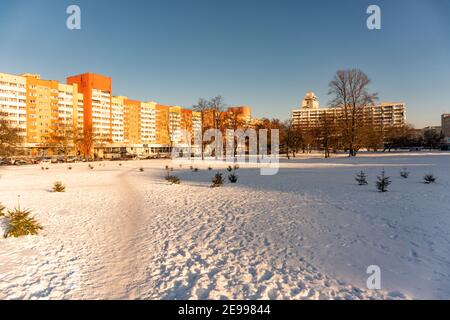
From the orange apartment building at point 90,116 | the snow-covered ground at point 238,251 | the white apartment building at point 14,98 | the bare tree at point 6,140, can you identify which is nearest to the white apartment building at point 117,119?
the orange apartment building at point 90,116

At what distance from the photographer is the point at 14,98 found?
84.7 metres

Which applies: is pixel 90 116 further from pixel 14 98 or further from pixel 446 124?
pixel 446 124

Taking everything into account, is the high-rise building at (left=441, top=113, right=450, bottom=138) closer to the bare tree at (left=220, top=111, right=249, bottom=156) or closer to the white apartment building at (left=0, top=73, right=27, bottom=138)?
the bare tree at (left=220, top=111, right=249, bottom=156)

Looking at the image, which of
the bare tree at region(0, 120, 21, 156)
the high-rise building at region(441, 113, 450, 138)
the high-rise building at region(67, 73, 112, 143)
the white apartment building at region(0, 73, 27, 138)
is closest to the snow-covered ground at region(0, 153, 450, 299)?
the bare tree at region(0, 120, 21, 156)

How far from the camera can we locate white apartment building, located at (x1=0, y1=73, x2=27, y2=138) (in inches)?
3228

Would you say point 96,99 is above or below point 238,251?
above

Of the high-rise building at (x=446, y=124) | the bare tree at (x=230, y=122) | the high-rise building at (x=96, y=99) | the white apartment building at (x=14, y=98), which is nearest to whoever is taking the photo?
the bare tree at (x=230, y=122)

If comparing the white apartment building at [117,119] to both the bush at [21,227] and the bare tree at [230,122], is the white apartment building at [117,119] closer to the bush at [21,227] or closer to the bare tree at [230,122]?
the bare tree at [230,122]

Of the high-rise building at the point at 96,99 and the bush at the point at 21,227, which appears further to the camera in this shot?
the high-rise building at the point at 96,99

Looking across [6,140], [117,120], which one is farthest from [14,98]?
[6,140]

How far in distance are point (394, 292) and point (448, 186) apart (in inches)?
530

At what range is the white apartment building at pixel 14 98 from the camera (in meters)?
82.0
